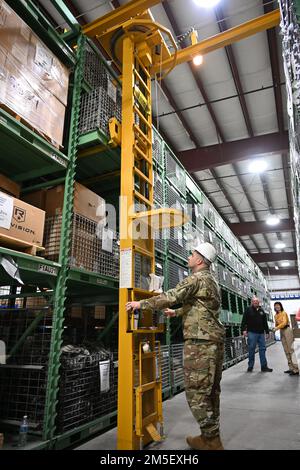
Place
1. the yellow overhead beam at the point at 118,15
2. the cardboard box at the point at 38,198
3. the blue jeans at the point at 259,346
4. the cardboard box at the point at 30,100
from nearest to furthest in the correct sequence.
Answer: the cardboard box at the point at 30,100 → the cardboard box at the point at 38,198 → the yellow overhead beam at the point at 118,15 → the blue jeans at the point at 259,346

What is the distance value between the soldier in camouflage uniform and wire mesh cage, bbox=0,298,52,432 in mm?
1306

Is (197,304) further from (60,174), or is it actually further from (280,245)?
(280,245)

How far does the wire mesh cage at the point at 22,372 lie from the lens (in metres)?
3.00

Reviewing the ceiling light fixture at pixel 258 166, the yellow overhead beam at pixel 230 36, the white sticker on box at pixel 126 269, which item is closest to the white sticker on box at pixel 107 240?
the white sticker on box at pixel 126 269

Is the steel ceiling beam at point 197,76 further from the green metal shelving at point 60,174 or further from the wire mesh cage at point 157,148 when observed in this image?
the green metal shelving at point 60,174

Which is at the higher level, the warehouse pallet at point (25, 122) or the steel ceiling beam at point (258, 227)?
the steel ceiling beam at point (258, 227)

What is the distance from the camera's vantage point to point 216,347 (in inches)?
108

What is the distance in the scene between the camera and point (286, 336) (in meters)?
7.24

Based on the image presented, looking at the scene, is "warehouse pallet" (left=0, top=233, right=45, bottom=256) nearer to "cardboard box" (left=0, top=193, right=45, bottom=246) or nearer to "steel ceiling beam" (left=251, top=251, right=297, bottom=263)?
"cardboard box" (left=0, top=193, right=45, bottom=246)

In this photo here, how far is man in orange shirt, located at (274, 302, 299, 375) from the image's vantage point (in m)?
6.73

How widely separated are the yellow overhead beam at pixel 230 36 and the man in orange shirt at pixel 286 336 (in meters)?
6.20

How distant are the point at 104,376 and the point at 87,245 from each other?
5.01 ft

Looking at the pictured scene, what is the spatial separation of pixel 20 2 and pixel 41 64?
637 millimetres
